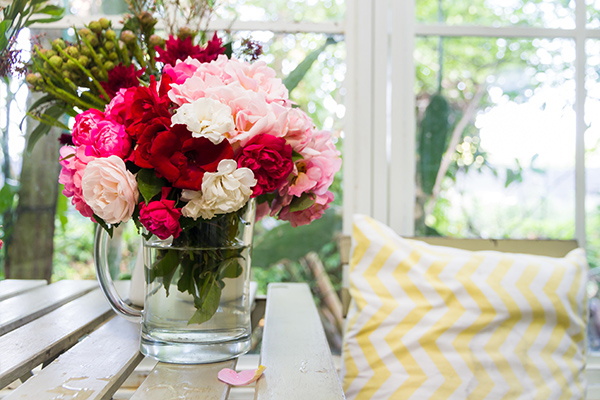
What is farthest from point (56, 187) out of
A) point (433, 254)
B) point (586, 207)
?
point (586, 207)

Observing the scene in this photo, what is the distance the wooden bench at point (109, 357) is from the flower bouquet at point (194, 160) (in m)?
0.10

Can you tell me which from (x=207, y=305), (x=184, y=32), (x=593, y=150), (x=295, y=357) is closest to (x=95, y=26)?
(x=184, y=32)

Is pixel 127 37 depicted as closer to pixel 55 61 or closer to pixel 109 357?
pixel 55 61

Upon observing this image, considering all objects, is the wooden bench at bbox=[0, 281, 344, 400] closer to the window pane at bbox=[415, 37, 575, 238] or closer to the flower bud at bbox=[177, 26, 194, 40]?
the flower bud at bbox=[177, 26, 194, 40]

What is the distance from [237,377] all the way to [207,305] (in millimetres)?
99

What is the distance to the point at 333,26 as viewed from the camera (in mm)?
1407

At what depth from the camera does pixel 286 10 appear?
4.62ft

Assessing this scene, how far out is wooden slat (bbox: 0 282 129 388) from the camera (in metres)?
0.61

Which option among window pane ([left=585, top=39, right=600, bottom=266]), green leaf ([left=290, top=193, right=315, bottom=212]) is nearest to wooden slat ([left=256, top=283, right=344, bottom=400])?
green leaf ([left=290, top=193, right=315, bottom=212])

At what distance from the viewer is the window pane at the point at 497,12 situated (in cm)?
141

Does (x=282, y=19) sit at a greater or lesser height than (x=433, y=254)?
greater

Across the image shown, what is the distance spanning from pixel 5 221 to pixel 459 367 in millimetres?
1254

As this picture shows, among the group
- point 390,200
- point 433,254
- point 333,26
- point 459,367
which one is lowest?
point 459,367

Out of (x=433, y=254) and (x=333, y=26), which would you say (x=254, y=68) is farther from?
(x=333, y=26)
